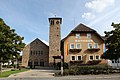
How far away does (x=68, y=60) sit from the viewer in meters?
51.8

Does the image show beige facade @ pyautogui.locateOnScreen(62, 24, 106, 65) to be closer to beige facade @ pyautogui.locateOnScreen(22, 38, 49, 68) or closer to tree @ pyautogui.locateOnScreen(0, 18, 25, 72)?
beige facade @ pyautogui.locateOnScreen(22, 38, 49, 68)

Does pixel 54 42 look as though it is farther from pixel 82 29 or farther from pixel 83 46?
pixel 82 29

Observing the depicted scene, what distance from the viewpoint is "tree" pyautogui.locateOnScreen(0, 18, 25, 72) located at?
29489mm

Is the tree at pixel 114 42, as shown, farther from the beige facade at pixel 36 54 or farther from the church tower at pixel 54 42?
the beige facade at pixel 36 54

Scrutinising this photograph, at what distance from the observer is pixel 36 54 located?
215 feet

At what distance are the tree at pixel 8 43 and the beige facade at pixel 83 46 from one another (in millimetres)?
21429

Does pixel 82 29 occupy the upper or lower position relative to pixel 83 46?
upper

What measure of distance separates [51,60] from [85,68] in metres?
32.5

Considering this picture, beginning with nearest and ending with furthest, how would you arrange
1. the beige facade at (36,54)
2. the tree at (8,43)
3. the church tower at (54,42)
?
the tree at (8,43), the church tower at (54,42), the beige facade at (36,54)

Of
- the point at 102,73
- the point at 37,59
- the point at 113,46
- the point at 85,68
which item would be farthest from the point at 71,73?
the point at 37,59

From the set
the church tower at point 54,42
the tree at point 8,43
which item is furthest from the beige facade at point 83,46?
the tree at point 8,43

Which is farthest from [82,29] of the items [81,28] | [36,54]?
[36,54]

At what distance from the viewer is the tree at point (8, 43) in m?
29.5

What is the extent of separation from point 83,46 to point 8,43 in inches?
1028
